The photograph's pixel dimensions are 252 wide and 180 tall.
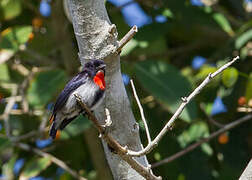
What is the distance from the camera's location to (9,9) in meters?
4.85

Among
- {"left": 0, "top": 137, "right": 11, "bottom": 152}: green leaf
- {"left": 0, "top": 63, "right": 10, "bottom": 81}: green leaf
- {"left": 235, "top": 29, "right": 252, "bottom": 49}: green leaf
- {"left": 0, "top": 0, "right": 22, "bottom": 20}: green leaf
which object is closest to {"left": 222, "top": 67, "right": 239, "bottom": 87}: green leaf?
{"left": 235, "top": 29, "right": 252, "bottom": 49}: green leaf

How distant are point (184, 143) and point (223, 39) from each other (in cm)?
126

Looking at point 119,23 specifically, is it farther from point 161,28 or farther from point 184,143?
point 184,143

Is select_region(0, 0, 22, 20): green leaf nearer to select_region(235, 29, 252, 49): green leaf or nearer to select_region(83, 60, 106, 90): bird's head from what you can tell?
select_region(235, 29, 252, 49): green leaf

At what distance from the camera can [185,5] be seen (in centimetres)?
436

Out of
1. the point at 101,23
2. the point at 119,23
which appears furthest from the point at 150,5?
the point at 101,23

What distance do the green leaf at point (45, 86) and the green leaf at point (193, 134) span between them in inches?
40.9

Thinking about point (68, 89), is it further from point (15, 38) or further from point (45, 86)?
point (15, 38)

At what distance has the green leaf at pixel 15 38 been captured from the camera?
4.37 meters

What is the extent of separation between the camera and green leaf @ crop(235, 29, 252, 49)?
4223 millimetres

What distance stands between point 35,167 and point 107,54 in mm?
2029

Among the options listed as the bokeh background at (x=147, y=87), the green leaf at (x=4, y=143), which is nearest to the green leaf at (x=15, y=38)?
the bokeh background at (x=147, y=87)

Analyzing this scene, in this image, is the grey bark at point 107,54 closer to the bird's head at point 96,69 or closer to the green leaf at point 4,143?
the bird's head at point 96,69

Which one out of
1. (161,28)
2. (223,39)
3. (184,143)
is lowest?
(184,143)
